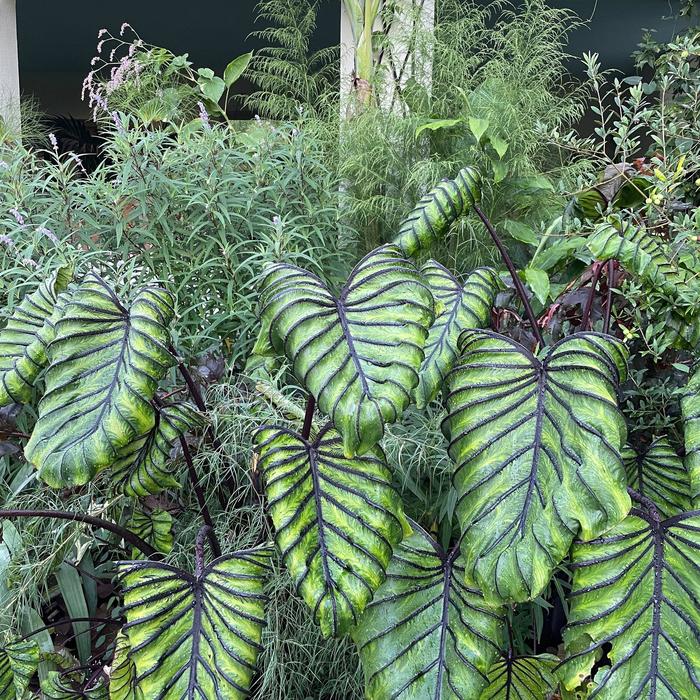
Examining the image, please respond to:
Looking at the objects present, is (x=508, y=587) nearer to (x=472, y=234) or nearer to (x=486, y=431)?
(x=486, y=431)

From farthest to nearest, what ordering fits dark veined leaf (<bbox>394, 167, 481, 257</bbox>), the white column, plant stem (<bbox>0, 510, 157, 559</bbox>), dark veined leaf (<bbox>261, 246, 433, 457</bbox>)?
the white column, dark veined leaf (<bbox>394, 167, 481, 257</bbox>), plant stem (<bbox>0, 510, 157, 559</bbox>), dark veined leaf (<bbox>261, 246, 433, 457</bbox>)

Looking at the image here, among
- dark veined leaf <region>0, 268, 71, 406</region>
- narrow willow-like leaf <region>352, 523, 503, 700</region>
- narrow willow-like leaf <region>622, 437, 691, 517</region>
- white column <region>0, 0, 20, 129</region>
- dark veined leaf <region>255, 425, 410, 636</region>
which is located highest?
white column <region>0, 0, 20, 129</region>

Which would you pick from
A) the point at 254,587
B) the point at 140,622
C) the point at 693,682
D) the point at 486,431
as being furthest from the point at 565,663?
the point at 140,622

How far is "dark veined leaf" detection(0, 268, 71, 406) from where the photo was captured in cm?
103

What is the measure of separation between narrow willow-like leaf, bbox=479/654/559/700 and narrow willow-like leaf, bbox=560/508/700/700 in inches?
7.0

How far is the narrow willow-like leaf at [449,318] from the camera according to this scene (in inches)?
41.2

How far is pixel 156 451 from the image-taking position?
41.1 inches

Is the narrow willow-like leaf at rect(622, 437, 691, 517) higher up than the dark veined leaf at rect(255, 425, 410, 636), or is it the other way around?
the dark veined leaf at rect(255, 425, 410, 636)

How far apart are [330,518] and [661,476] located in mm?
553

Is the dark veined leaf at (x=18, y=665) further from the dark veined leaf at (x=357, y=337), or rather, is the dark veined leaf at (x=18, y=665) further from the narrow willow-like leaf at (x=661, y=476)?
the narrow willow-like leaf at (x=661, y=476)

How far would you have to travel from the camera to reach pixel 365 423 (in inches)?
28.2

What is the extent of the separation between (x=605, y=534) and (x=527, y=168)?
67.2 inches

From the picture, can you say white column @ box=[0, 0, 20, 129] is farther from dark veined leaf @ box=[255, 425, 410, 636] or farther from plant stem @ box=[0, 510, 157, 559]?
dark veined leaf @ box=[255, 425, 410, 636]

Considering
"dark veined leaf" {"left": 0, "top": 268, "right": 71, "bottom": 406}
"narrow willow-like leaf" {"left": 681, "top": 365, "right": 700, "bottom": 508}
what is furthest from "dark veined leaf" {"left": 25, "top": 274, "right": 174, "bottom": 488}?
"narrow willow-like leaf" {"left": 681, "top": 365, "right": 700, "bottom": 508}
